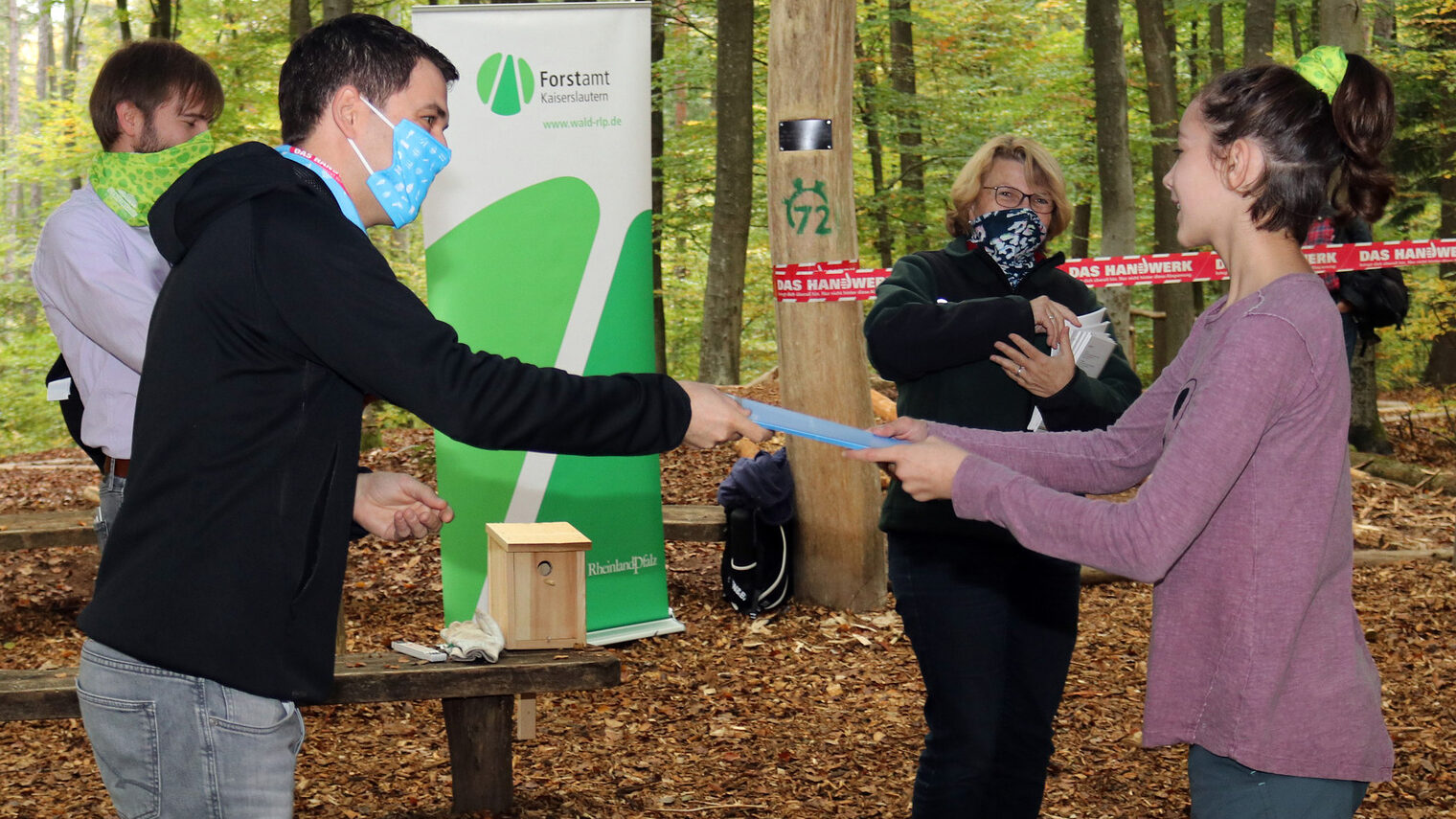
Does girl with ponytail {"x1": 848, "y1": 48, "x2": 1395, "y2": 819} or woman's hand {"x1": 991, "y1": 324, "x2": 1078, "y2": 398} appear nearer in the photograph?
girl with ponytail {"x1": 848, "y1": 48, "x2": 1395, "y2": 819}

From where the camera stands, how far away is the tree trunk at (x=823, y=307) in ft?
20.8

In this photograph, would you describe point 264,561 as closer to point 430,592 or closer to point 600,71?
point 600,71

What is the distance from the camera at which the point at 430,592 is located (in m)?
7.47

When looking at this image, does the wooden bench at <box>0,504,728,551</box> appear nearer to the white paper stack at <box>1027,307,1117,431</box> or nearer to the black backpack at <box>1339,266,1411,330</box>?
the black backpack at <box>1339,266,1411,330</box>

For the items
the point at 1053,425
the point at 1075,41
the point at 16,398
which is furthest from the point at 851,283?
the point at 16,398

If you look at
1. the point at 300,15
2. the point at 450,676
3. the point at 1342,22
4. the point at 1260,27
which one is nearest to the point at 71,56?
the point at 300,15

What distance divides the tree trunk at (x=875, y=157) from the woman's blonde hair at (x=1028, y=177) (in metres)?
11.9

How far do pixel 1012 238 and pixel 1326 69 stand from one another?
1446 mm

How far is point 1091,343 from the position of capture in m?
3.45

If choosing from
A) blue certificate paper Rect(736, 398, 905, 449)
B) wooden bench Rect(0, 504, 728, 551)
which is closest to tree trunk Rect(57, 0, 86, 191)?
wooden bench Rect(0, 504, 728, 551)

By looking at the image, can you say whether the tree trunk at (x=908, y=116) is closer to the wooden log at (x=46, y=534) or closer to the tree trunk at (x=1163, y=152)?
the tree trunk at (x=1163, y=152)

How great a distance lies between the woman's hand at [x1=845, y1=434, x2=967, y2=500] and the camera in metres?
2.30

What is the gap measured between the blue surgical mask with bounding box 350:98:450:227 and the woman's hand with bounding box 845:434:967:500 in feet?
3.40

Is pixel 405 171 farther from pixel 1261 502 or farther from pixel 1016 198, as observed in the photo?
pixel 1016 198
